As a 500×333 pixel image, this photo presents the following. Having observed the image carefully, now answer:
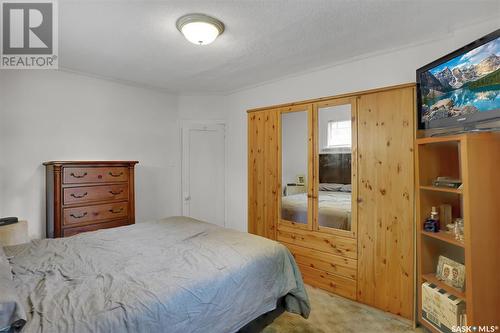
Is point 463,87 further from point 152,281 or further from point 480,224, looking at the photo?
point 152,281

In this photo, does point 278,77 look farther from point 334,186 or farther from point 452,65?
point 452,65

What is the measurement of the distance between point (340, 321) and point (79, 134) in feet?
11.3

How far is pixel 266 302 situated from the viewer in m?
1.82

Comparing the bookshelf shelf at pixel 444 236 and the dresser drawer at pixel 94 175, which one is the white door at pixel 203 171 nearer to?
the dresser drawer at pixel 94 175

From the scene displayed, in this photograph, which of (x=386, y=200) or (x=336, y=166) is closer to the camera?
(x=386, y=200)

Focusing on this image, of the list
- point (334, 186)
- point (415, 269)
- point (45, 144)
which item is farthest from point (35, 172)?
point (415, 269)

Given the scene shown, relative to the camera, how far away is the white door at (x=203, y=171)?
13.3ft

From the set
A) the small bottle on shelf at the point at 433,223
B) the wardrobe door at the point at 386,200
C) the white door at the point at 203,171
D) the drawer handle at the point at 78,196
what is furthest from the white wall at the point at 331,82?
the drawer handle at the point at 78,196

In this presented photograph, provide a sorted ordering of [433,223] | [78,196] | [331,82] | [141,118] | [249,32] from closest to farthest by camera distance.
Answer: [433,223] → [249,32] → [78,196] → [331,82] → [141,118]

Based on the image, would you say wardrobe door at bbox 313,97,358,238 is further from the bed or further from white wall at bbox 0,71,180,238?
white wall at bbox 0,71,180,238

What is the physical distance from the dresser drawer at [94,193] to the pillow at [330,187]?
7.31 ft

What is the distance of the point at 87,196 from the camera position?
8.92 ft

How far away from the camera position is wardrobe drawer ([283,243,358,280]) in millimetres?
2596

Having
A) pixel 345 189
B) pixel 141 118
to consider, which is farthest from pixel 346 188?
pixel 141 118
